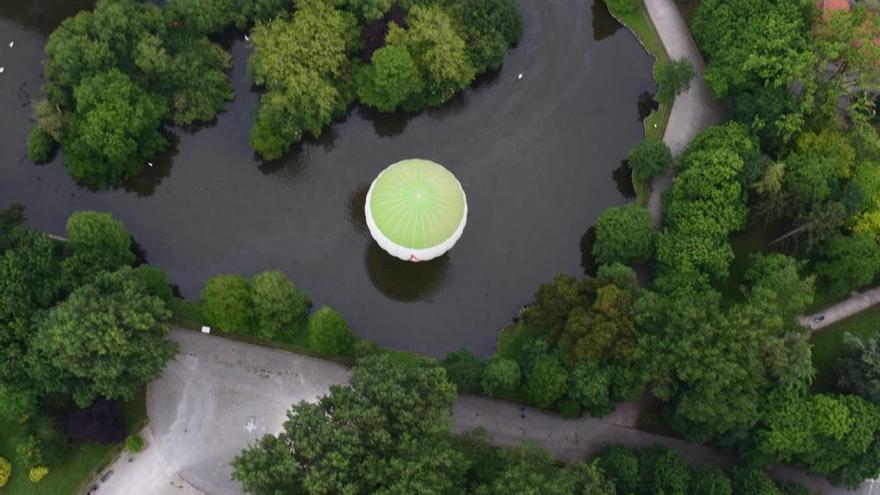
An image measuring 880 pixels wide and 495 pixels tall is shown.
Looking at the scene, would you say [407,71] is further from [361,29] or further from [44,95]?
[44,95]

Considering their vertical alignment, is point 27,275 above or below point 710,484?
above

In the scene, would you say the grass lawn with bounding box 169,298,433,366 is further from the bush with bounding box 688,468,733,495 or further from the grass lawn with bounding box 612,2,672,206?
the grass lawn with bounding box 612,2,672,206

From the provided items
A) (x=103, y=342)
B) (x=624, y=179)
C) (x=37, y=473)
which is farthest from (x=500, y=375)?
(x=37, y=473)

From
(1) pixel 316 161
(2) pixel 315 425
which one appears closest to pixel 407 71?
(1) pixel 316 161

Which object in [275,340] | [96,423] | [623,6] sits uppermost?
[623,6]

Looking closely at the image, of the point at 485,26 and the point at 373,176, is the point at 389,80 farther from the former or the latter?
the point at 485,26

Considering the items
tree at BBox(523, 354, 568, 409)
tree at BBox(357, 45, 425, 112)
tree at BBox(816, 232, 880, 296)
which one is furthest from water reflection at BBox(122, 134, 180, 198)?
tree at BBox(816, 232, 880, 296)

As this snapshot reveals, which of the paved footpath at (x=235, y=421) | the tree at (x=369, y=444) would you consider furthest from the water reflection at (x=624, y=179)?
the tree at (x=369, y=444)
